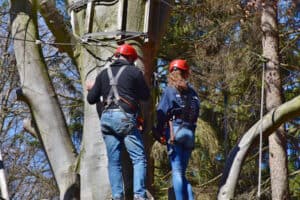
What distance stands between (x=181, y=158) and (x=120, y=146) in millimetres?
703

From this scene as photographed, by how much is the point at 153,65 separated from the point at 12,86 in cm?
1133

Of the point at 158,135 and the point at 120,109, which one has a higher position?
the point at 120,109

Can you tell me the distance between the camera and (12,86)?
16906 millimetres

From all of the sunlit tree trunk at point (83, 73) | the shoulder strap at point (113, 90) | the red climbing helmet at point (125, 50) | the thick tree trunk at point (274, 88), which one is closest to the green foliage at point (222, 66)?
the thick tree trunk at point (274, 88)

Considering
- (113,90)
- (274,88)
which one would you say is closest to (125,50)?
(113,90)

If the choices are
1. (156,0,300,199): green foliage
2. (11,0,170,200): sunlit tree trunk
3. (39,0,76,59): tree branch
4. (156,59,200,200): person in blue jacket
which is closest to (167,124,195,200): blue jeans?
(156,59,200,200): person in blue jacket

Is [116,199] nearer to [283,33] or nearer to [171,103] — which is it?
[171,103]

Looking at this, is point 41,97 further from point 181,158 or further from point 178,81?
point 181,158

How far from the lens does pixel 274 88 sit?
12328 millimetres

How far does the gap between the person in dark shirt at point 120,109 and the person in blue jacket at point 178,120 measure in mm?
459

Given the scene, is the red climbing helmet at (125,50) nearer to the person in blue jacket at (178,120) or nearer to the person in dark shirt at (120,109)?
the person in dark shirt at (120,109)

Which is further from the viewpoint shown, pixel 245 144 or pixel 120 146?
pixel 245 144

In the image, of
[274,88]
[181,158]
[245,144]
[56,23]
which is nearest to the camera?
[245,144]

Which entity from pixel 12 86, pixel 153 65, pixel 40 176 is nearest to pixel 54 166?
pixel 153 65
